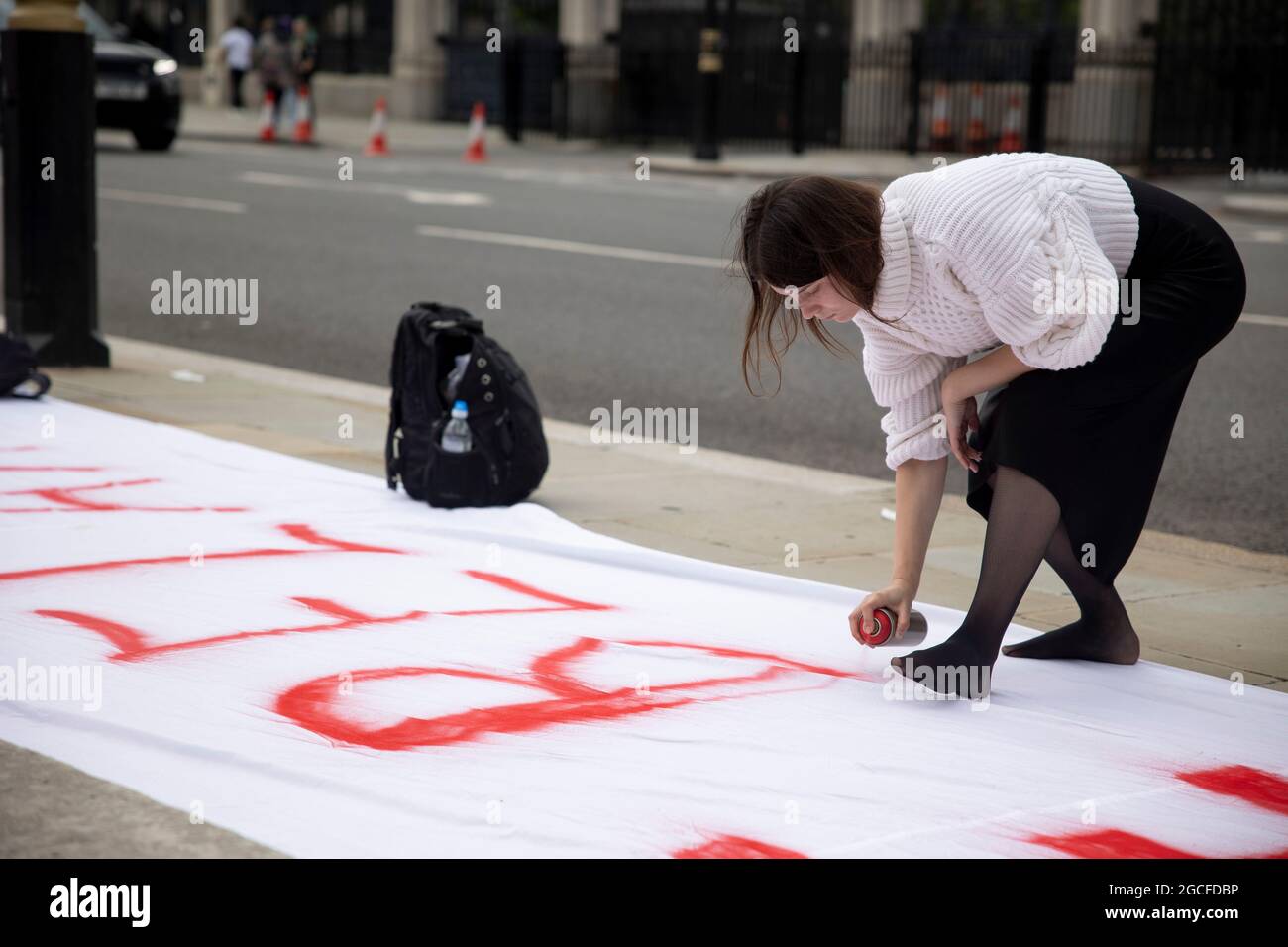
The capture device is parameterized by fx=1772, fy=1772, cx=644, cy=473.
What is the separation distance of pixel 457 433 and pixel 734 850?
8.64 ft

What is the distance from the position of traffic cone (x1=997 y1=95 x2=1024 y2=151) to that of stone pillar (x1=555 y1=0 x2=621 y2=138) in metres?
7.98

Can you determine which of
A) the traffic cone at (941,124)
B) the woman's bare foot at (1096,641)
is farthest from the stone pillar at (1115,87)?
the woman's bare foot at (1096,641)

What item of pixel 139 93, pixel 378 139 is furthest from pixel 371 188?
pixel 378 139

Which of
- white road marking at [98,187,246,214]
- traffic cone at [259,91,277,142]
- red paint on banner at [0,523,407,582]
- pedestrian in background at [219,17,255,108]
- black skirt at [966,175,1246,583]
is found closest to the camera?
black skirt at [966,175,1246,583]

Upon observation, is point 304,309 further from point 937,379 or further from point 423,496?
point 937,379

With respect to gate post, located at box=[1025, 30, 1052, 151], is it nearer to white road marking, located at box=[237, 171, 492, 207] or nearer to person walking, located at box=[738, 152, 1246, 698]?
white road marking, located at box=[237, 171, 492, 207]

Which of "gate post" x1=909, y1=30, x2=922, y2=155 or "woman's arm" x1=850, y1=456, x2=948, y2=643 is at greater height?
"gate post" x1=909, y1=30, x2=922, y2=155

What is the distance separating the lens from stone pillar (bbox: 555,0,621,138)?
2931 centimetres

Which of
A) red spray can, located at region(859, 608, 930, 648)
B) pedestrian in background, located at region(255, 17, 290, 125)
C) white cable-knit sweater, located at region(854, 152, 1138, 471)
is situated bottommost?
red spray can, located at region(859, 608, 930, 648)

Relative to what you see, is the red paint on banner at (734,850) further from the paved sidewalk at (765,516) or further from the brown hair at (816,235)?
the paved sidewalk at (765,516)

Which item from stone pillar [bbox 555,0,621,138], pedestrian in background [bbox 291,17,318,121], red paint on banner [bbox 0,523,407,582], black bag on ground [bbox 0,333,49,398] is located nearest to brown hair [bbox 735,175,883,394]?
red paint on banner [bbox 0,523,407,582]

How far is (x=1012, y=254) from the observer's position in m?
3.25
